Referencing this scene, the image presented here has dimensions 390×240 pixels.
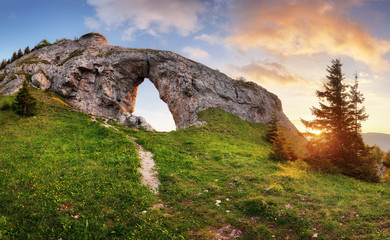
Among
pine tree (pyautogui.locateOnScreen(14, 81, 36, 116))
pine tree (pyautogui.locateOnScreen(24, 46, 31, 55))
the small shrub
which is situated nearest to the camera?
pine tree (pyautogui.locateOnScreen(14, 81, 36, 116))

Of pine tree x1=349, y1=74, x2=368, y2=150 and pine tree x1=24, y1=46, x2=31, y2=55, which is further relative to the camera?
pine tree x1=24, y1=46, x2=31, y2=55

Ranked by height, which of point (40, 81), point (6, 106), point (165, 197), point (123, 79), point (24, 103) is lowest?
point (165, 197)

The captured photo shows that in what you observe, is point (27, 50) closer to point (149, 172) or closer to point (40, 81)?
point (40, 81)

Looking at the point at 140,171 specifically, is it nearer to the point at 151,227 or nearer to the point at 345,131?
the point at 151,227

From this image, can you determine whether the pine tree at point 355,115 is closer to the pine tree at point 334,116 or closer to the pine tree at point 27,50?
the pine tree at point 334,116

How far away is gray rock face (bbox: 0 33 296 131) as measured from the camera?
138ft

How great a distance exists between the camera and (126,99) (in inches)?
1864

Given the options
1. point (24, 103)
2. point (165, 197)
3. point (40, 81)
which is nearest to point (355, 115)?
point (165, 197)

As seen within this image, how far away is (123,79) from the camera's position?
4634cm

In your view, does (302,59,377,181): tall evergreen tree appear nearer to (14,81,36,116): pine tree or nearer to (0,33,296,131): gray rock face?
(0,33,296,131): gray rock face

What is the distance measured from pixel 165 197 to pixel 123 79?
129 ft

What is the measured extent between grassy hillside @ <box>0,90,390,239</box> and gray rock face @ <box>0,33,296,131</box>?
21586mm

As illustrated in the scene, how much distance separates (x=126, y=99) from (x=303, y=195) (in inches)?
1686

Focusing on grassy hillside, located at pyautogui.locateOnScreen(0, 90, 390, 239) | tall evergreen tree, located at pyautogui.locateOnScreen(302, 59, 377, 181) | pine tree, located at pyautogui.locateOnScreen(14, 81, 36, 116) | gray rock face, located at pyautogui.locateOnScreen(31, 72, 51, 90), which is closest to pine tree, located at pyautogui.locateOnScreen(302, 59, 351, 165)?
tall evergreen tree, located at pyautogui.locateOnScreen(302, 59, 377, 181)
